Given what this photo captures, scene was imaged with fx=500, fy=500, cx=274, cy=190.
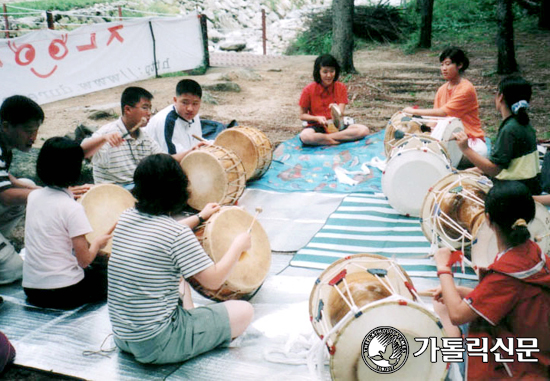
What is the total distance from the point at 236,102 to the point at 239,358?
743 cm

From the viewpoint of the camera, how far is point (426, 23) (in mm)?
13492

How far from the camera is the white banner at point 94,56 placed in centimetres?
833

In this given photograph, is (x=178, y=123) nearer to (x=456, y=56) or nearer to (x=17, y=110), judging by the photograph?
(x=17, y=110)

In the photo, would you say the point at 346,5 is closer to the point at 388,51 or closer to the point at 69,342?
the point at 388,51

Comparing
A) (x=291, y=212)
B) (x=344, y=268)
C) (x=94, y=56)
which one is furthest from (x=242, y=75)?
(x=344, y=268)

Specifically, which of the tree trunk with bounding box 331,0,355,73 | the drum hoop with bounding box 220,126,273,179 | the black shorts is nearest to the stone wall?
the tree trunk with bounding box 331,0,355,73

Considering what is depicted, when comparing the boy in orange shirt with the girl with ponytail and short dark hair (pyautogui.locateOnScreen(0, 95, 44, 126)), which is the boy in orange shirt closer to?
the girl with ponytail

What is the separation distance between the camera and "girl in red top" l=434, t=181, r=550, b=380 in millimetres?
2018

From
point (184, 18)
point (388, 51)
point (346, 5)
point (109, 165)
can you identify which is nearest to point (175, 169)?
point (109, 165)

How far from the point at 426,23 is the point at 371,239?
11199 mm

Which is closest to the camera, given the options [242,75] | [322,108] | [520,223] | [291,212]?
[520,223]

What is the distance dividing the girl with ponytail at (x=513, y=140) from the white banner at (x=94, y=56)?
7.36 m

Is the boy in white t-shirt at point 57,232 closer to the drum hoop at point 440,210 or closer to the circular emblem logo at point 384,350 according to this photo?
the circular emblem logo at point 384,350

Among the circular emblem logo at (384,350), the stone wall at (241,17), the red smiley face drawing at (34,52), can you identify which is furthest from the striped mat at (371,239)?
the stone wall at (241,17)
